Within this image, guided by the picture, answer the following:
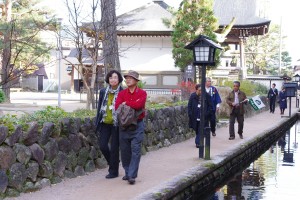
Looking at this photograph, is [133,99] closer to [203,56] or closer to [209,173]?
[209,173]

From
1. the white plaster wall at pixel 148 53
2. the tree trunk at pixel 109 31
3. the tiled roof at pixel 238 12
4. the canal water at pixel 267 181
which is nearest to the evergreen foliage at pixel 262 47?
the tiled roof at pixel 238 12

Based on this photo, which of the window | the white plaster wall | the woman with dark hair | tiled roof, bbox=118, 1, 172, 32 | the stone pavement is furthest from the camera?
the white plaster wall

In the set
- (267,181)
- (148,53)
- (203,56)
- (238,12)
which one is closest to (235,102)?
(203,56)

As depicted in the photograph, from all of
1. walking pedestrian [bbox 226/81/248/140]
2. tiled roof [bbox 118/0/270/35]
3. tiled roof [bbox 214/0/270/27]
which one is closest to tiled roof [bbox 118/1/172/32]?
tiled roof [bbox 118/0/270/35]

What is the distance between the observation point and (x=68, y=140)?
843cm

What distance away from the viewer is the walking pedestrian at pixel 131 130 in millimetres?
8203

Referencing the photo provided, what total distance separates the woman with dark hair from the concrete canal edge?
1.14 meters

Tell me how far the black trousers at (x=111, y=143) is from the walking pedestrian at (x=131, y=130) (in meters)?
0.32

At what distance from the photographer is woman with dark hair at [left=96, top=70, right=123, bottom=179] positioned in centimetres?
869

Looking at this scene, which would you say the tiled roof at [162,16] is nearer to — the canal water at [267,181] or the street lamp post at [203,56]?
the canal water at [267,181]

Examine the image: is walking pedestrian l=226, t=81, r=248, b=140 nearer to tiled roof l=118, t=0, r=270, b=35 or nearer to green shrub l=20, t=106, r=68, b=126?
green shrub l=20, t=106, r=68, b=126

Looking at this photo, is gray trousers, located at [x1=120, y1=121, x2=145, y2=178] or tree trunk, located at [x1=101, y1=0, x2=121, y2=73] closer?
gray trousers, located at [x1=120, y1=121, x2=145, y2=178]

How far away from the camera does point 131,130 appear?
27.2 ft

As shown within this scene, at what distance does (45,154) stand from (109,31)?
9201mm
